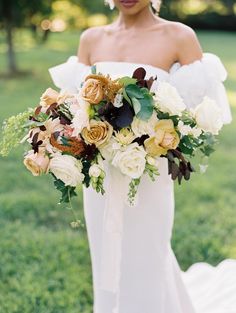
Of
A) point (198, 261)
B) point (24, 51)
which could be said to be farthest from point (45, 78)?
point (198, 261)

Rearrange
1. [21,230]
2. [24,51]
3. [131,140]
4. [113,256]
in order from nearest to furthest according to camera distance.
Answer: [131,140], [113,256], [21,230], [24,51]

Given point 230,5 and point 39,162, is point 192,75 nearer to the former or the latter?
point 39,162

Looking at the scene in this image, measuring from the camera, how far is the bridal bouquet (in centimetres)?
276

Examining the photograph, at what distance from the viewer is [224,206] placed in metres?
6.09

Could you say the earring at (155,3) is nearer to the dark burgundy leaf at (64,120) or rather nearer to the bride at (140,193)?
the bride at (140,193)

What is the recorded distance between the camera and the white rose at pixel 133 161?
108 inches

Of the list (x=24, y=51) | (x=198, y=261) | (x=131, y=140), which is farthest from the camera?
(x=24, y=51)

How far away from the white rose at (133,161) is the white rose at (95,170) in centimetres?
10

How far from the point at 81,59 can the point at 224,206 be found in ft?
9.56

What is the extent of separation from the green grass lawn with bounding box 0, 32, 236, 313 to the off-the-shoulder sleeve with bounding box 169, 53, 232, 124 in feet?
5.57

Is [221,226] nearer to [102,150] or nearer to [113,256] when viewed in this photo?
[113,256]

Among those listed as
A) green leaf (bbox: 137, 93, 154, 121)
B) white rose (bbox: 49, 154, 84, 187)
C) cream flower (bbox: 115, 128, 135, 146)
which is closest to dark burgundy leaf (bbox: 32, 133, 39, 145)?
white rose (bbox: 49, 154, 84, 187)

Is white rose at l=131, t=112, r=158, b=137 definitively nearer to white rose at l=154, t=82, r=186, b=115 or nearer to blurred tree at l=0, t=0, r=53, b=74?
white rose at l=154, t=82, r=186, b=115

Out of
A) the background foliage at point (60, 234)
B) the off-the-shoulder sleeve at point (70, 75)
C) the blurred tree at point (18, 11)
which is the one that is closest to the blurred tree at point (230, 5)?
the blurred tree at point (18, 11)
